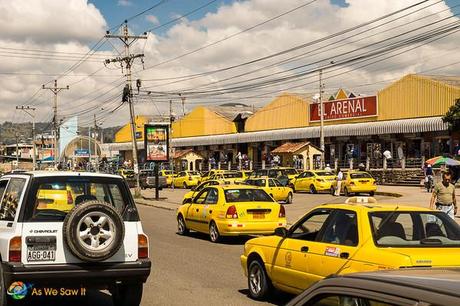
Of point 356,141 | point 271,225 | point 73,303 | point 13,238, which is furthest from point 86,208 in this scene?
point 356,141

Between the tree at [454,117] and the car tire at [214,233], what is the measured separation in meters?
27.9

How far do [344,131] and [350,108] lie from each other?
2.16 meters

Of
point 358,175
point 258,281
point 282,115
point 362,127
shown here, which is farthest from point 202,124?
point 258,281

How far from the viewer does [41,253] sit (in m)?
7.50

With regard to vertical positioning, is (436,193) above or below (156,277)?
above

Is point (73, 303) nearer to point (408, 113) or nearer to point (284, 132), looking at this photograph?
point (408, 113)

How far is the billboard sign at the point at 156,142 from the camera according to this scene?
38.1 m

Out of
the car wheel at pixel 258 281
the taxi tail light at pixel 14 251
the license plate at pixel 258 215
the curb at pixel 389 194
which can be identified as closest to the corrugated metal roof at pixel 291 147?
the curb at pixel 389 194

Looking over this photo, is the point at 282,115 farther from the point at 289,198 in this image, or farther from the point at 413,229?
the point at 413,229

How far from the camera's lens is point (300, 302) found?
10.5ft

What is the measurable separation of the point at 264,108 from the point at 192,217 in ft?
155

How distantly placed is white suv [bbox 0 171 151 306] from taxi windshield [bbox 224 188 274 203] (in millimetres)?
8355

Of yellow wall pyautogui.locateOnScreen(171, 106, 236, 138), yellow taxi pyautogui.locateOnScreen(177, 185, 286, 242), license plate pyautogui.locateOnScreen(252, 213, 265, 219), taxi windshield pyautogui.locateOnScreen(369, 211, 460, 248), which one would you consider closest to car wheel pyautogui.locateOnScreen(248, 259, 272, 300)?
taxi windshield pyautogui.locateOnScreen(369, 211, 460, 248)

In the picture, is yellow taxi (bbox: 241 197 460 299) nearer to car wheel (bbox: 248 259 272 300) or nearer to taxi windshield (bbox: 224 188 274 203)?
car wheel (bbox: 248 259 272 300)
